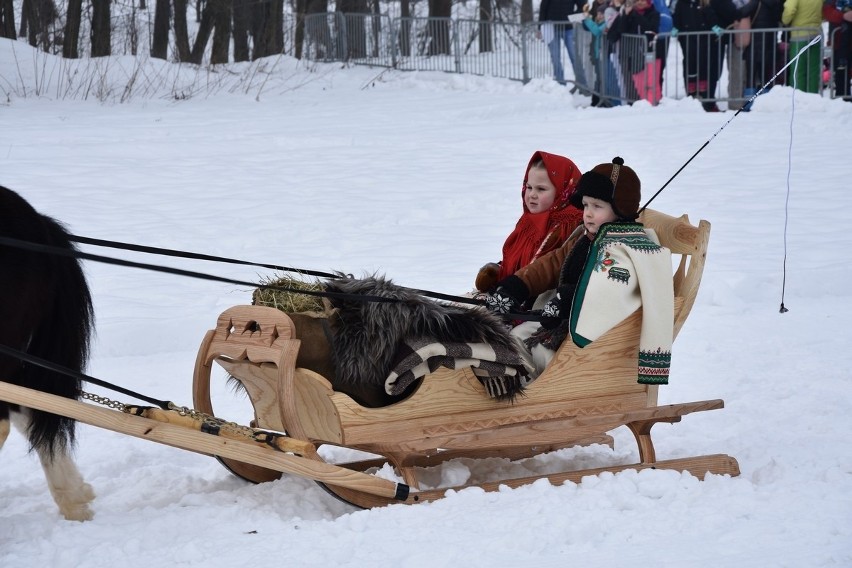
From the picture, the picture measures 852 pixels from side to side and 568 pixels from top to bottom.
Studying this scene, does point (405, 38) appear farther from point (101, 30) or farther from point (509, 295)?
point (509, 295)

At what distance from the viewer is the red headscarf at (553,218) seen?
4520 mm

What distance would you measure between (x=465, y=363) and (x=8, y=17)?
17.1m

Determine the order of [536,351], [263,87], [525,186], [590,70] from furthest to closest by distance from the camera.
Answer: [263,87] → [590,70] → [525,186] → [536,351]

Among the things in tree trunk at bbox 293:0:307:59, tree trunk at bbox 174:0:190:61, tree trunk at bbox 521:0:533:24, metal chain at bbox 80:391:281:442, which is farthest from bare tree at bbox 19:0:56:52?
metal chain at bbox 80:391:281:442

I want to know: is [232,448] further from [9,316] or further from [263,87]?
[263,87]

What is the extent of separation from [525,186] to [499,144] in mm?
7770

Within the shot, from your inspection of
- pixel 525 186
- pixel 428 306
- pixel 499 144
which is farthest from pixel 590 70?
pixel 428 306

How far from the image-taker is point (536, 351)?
4.18m

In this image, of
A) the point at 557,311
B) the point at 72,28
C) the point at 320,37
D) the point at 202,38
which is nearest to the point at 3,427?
the point at 557,311

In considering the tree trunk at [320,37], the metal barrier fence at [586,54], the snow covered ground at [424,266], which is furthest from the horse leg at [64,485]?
the tree trunk at [320,37]

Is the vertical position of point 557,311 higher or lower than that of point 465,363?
higher

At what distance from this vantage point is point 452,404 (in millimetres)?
3904

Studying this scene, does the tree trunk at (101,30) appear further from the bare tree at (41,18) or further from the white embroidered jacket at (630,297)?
the white embroidered jacket at (630,297)

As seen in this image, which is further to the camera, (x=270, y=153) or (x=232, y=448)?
(x=270, y=153)
